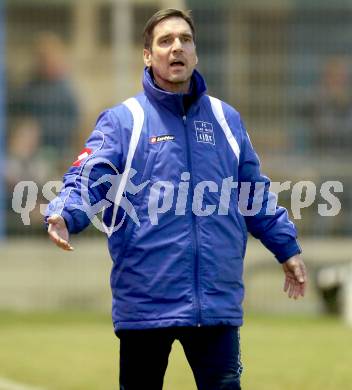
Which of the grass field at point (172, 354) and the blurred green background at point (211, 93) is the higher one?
the blurred green background at point (211, 93)

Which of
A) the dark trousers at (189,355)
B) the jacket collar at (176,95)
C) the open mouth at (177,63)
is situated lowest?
the dark trousers at (189,355)

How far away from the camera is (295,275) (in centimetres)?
709

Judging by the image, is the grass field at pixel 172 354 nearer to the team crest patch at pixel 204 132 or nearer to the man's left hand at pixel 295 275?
the man's left hand at pixel 295 275

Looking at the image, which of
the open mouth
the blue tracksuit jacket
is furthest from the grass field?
the open mouth

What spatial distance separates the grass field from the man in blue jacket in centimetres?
313

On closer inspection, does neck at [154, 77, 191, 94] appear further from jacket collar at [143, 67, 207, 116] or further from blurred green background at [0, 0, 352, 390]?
blurred green background at [0, 0, 352, 390]

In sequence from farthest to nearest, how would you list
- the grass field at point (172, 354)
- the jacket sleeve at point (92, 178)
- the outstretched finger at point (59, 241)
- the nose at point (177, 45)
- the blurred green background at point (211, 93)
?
1. the blurred green background at point (211, 93)
2. the grass field at point (172, 354)
3. the nose at point (177, 45)
4. the jacket sleeve at point (92, 178)
5. the outstretched finger at point (59, 241)

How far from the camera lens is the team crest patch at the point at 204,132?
22.6 ft

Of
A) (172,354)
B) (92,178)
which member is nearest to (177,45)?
(92,178)

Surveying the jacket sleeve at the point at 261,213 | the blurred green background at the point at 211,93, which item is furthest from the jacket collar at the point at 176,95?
the blurred green background at the point at 211,93

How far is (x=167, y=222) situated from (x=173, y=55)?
2.52 ft

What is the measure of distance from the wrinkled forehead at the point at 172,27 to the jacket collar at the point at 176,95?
7.4 inches

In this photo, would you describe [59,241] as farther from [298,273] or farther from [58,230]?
[298,273]

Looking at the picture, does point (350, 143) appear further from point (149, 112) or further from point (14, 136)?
point (149, 112)
